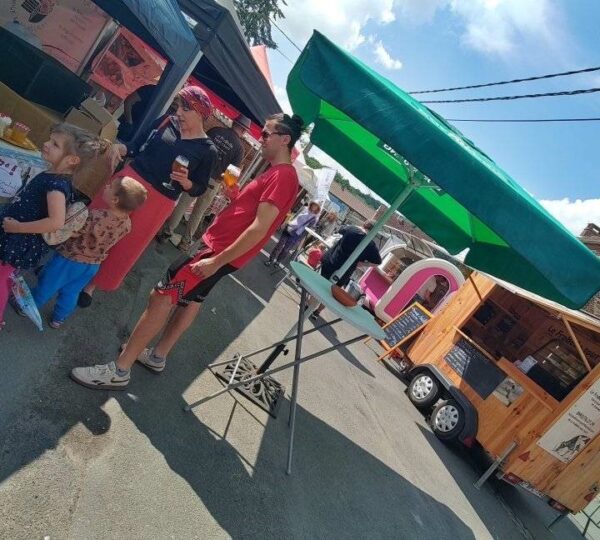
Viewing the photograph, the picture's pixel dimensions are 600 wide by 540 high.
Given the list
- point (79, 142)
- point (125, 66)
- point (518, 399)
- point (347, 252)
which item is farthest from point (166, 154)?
point (518, 399)

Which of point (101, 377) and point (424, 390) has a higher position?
point (424, 390)

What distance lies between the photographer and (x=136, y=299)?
4.09 m

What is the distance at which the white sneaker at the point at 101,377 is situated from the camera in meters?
2.67

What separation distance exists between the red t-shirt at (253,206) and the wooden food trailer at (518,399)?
4.67m

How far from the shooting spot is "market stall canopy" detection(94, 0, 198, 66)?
11.0ft

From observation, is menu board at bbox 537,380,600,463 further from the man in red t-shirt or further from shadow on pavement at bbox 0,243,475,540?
the man in red t-shirt

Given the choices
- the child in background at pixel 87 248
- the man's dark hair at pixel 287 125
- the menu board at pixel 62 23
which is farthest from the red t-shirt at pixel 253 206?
the menu board at pixel 62 23

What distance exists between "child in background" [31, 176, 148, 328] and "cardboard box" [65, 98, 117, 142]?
5.92ft

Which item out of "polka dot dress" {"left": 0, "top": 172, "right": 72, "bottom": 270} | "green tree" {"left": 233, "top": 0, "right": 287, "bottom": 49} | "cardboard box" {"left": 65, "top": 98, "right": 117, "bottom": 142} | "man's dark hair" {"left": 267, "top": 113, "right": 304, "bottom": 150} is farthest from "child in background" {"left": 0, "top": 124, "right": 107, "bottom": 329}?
"green tree" {"left": 233, "top": 0, "right": 287, "bottom": 49}

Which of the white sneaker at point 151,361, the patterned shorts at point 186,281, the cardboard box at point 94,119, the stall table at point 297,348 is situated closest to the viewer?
the patterned shorts at point 186,281

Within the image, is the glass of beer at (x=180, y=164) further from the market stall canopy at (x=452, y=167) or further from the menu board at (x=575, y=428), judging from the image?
the menu board at (x=575, y=428)

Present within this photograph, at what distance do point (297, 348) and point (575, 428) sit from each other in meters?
4.25

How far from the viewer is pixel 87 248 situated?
295cm

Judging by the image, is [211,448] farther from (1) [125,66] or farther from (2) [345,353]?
(1) [125,66]
